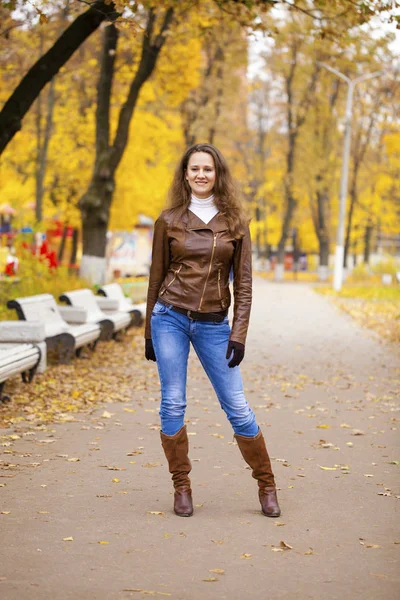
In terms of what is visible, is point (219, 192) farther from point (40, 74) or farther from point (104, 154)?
point (104, 154)

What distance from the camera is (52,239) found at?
47781 millimetres

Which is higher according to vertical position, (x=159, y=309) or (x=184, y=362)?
(x=159, y=309)

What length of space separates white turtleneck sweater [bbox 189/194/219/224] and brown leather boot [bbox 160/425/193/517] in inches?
47.5

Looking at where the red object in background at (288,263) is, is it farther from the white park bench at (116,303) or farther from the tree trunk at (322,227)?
the white park bench at (116,303)

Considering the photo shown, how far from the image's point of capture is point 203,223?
5570mm

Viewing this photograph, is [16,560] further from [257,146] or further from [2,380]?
[257,146]

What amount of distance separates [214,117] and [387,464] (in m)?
31.7

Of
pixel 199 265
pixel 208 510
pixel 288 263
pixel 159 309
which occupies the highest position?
pixel 199 265

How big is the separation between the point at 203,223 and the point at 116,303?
12.7 metres

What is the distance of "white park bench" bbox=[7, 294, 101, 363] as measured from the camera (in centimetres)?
1191

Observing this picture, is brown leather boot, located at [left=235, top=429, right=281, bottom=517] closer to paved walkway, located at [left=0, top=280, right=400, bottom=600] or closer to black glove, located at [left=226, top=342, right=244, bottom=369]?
paved walkway, located at [left=0, top=280, right=400, bottom=600]

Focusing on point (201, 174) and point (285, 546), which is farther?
point (201, 174)

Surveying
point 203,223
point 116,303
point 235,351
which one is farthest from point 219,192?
point 116,303

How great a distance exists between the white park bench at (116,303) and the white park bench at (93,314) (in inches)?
43.0
